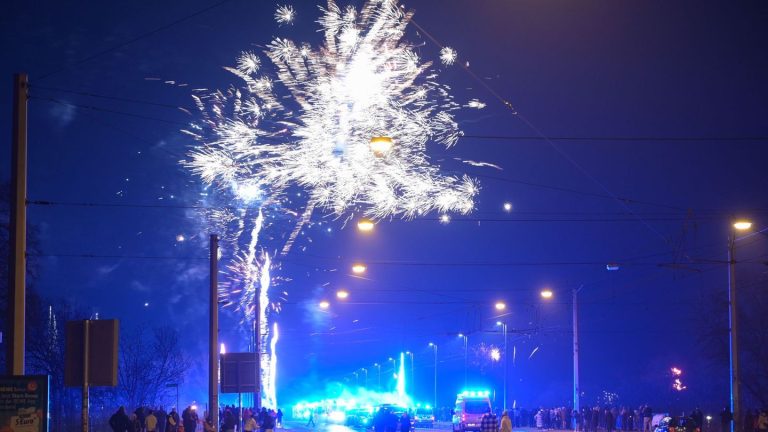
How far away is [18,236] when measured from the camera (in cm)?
1727

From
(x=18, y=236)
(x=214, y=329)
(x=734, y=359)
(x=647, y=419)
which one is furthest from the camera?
(x=647, y=419)

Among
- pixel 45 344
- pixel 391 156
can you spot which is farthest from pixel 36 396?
pixel 45 344

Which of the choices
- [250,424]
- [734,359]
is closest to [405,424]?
[250,424]

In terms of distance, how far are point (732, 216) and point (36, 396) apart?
27.2m

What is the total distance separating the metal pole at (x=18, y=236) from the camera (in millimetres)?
16969

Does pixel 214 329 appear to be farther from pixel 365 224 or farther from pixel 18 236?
pixel 18 236

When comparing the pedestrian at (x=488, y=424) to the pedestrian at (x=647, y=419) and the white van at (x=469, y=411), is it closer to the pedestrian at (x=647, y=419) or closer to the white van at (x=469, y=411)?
the white van at (x=469, y=411)

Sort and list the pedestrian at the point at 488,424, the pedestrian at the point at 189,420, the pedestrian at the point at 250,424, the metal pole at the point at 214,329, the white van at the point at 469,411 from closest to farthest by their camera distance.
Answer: the metal pole at the point at 214,329
the pedestrian at the point at 250,424
the pedestrian at the point at 189,420
the pedestrian at the point at 488,424
the white van at the point at 469,411

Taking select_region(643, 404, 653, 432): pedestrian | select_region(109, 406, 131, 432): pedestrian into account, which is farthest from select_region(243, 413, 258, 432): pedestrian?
select_region(643, 404, 653, 432): pedestrian

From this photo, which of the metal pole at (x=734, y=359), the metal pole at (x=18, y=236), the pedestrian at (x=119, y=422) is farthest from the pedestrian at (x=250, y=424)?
the metal pole at (x=18, y=236)

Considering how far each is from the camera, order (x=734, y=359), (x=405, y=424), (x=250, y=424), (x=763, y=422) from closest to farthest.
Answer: (x=250, y=424), (x=734, y=359), (x=763, y=422), (x=405, y=424)

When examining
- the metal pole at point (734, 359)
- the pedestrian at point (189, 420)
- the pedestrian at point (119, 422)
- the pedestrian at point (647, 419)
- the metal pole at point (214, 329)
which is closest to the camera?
the metal pole at point (214, 329)

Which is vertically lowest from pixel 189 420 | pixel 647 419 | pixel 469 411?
pixel 647 419

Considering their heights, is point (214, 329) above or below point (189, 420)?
above
